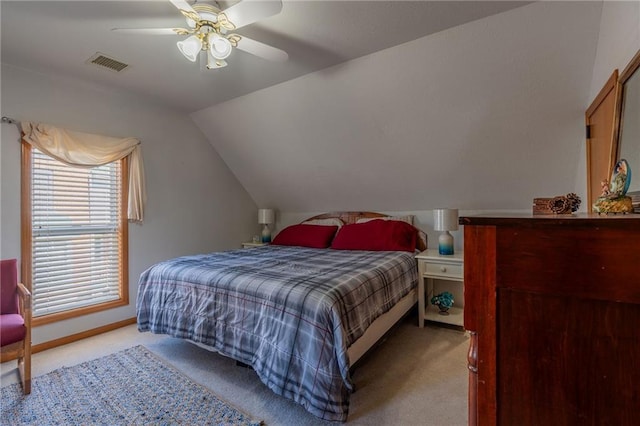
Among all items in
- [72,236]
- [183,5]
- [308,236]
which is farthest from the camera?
[308,236]

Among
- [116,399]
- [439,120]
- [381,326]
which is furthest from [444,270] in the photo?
[116,399]

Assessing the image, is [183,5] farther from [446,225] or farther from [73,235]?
[446,225]

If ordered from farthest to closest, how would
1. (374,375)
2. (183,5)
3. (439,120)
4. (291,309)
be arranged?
(439,120) → (374,375) → (291,309) → (183,5)

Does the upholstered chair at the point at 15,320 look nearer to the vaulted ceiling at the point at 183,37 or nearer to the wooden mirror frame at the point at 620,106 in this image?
the vaulted ceiling at the point at 183,37

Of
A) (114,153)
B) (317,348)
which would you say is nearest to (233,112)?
(114,153)

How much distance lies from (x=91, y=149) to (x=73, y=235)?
2.67 ft

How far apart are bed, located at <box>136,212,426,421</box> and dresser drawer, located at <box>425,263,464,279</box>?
14 cm

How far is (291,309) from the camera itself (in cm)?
172

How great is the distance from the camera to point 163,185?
11.3 ft

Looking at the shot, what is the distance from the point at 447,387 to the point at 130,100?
3.85 m

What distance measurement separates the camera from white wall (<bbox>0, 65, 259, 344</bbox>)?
244 centimetres

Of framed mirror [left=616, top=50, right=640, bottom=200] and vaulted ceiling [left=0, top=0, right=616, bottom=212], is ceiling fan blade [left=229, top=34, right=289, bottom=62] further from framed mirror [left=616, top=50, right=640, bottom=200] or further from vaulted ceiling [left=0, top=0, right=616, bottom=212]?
framed mirror [left=616, top=50, right=640, bottom=200]

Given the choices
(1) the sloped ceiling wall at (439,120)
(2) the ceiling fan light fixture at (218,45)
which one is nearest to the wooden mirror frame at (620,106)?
(1) the sloped ceiling wall at (439,120)

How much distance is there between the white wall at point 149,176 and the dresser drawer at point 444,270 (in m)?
2.74
